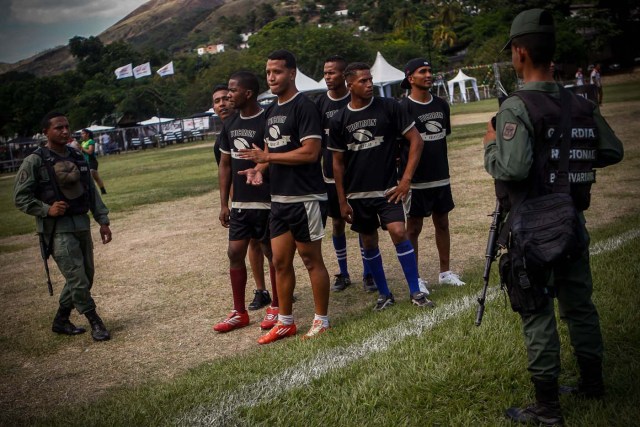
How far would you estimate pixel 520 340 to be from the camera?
15.2ft

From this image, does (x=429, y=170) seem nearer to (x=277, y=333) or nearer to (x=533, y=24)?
(x=277, y=333)

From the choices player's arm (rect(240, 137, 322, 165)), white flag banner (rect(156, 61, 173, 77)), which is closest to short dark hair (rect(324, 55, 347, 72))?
player's arm (rect(240, 137, 322, 165))

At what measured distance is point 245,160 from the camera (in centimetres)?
624

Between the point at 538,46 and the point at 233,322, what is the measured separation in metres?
3.97

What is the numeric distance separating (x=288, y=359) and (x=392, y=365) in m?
0.88

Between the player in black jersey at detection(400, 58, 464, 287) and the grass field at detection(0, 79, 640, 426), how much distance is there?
1.87 ft

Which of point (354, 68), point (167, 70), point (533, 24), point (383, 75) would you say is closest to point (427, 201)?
point (354, 68)

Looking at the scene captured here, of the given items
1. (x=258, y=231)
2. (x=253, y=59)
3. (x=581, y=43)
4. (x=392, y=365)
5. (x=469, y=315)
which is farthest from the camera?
(x=253, y=59)

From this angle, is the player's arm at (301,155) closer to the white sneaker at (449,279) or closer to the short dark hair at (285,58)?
the short dark hair at (285,58)

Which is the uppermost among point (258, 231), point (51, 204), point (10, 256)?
point (51, 204)

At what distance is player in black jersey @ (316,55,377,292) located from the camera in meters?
7.10

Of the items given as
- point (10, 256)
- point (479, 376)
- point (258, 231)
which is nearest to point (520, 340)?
point (479, 376)

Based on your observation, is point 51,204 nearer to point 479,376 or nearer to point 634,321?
point 479,376

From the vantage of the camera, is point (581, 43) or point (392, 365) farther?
point (581, 43)
